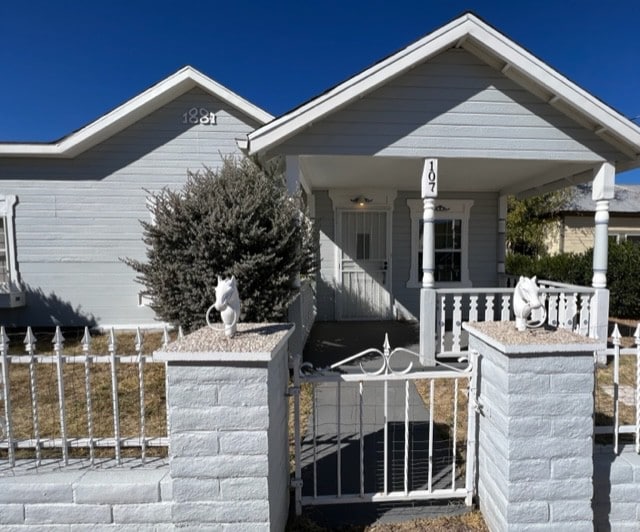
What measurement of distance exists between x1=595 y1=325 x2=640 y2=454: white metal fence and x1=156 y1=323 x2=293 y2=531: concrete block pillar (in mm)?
2096

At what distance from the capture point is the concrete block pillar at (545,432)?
1852 mm

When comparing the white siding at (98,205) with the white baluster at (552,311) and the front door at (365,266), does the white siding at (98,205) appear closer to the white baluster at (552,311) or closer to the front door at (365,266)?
the front door at (365,266)

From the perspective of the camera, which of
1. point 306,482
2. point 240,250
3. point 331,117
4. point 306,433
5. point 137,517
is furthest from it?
point 331,117

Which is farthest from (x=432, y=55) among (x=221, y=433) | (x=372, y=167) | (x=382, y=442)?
(x=221, y=433)

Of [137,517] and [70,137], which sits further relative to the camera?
[70,137]

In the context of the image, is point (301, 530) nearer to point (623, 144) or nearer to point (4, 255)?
point (623, 144)

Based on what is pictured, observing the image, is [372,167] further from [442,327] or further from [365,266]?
[442,327]

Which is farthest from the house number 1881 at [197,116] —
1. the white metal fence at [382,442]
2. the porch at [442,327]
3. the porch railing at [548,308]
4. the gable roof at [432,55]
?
the white metal fence at [382,442]

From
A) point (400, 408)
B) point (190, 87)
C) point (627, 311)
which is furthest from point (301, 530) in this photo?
point (627, 311)

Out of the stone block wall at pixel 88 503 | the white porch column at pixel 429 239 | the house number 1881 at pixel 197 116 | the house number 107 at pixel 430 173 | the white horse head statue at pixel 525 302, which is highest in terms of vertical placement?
the house number 1881 at pixel 197 116

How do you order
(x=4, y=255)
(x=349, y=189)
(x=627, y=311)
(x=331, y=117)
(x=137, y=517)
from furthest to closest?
(x=627, y=311) < (x=349, y=189) < (x=4, y=255) < (x=331, y=117) < (x=137, y=517)

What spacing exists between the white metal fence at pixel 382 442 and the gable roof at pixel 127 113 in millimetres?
5299

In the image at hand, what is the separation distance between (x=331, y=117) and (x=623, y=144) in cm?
380

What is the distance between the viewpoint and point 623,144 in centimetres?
450
